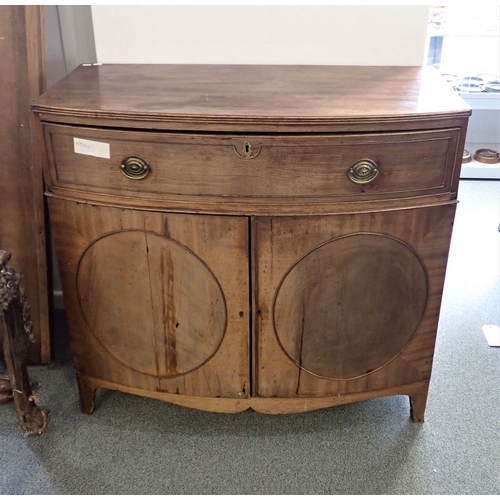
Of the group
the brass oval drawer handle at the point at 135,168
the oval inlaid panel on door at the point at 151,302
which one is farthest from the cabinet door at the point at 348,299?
the brass oval drawer handle at the point at 135,168

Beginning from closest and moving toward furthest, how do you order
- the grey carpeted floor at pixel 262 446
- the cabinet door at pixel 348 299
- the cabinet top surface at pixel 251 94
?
1. the cabinet top surface at pixel 251 94
2. the cabinet door at pixel 348 299
3. the grey carpeted floor at pixel 262 446

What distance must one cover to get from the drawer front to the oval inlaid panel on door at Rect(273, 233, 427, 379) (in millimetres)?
135

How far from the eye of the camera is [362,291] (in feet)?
4.23

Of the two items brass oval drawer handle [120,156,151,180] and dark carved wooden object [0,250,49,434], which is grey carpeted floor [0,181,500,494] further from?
brass oval drawer handle [120,156,151,180]

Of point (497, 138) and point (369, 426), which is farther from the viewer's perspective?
point (497, 138)

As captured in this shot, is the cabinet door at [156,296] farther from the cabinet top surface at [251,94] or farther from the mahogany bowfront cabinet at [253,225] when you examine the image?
the cabinet top surface at [251,94]

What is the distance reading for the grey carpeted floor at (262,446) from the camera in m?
1.38

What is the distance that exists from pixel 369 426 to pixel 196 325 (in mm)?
562

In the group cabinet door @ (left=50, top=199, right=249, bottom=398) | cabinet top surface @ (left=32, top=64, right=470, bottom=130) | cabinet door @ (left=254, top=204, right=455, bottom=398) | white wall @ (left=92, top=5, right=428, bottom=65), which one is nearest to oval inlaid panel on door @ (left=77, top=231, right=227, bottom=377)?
cabinet door @ (left=50, top=199, right=249, bottom=398)

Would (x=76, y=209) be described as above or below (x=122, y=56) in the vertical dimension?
below

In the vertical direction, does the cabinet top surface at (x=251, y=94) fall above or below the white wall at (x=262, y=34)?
below

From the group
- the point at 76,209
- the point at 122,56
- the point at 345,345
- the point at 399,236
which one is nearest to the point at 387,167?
the point at 399,236

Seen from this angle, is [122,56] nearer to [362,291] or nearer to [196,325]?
[196,325]

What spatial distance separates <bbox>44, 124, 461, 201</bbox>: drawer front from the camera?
43.9 inches
